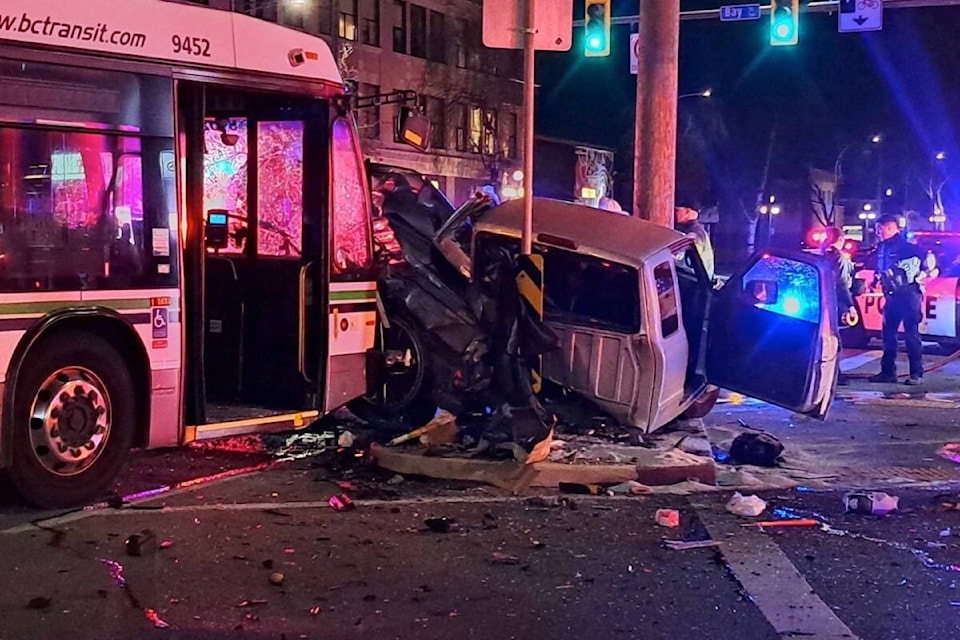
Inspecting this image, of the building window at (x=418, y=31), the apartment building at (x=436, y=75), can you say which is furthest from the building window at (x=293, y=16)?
the building window at (x=418, y=31)

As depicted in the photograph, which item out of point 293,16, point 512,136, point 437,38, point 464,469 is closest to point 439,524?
point 464,469

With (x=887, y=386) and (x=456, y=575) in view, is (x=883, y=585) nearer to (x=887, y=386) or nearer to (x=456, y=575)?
(x=456, y=575)

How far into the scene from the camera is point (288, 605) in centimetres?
543

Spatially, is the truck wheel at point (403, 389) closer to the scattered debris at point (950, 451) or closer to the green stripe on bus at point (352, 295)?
the green stripe on bus at point (352, 295)

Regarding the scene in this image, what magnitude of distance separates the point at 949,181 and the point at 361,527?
3611 inches

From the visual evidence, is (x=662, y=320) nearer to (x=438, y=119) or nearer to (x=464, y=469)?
(x=464, y=469)

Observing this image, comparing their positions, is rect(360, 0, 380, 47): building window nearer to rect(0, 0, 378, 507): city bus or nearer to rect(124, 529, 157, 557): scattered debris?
rect(0, 0, 378, 507): city bus

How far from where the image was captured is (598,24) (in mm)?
17844

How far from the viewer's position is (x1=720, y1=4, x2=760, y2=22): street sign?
63.8 feet

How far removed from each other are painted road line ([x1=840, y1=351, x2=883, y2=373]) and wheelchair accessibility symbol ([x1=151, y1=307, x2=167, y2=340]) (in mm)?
10311

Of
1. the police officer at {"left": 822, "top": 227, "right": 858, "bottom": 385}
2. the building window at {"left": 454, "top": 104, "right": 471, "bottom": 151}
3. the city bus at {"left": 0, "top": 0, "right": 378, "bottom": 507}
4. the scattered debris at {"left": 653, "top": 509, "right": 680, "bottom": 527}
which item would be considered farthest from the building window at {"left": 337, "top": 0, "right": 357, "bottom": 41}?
the scattered debris at {"left": 653, "top": 509, "right": 680, "bottom": 527}

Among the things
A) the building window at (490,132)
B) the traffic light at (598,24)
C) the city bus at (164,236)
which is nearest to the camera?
the city bus at (164,236)

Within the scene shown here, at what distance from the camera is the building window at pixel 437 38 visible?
47969 millimetres

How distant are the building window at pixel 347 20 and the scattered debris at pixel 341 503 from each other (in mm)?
36141
